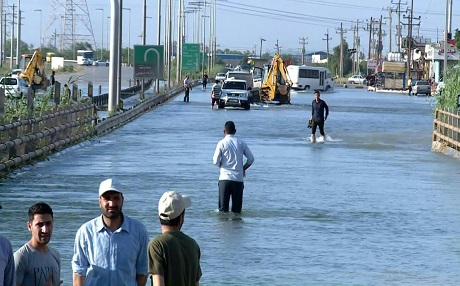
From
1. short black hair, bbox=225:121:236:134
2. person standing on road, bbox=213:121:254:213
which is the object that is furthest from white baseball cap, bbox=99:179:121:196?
short black hair, bbox=225:121:236:134

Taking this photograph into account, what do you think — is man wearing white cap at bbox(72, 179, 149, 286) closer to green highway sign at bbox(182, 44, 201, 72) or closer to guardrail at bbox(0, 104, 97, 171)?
guardrail at bbox(0, 104, 97, 171)

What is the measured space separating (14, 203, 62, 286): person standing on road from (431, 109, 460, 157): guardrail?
26.7 m

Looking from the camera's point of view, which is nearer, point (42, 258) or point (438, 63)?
point (42, 258)

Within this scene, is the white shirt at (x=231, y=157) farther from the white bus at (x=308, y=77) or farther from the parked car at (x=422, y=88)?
the parked car at (x=422, y=88)

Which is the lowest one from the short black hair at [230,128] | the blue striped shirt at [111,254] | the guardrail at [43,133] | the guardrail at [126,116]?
the guardrail at [126,116]

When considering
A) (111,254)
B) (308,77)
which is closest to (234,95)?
(308,77)

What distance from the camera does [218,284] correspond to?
41.9 ft

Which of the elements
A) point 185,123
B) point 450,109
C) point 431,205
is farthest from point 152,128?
point 431,205

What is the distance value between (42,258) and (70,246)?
789 cm

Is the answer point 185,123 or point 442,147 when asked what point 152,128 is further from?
point 442,147

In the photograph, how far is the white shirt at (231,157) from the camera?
17.9 metres

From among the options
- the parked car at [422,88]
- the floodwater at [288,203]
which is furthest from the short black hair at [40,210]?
the parked car at [422,88]

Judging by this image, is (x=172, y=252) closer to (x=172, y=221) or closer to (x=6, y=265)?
(x=172, y=221)

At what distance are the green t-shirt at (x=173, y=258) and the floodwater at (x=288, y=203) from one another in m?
5.52
